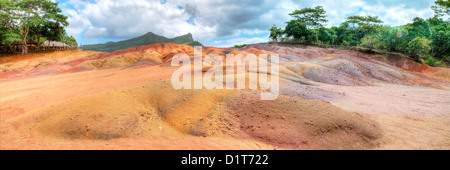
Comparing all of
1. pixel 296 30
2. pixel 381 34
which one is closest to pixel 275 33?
pixel 296 30

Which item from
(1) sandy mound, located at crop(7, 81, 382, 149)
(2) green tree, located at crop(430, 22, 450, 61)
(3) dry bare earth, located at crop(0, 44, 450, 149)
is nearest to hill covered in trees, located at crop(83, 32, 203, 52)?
(2) green tree, located at crop(430, 22, 450, 61)

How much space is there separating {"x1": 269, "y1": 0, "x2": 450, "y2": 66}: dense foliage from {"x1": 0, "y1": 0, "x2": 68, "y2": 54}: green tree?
37.3 metres

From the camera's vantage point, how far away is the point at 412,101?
7.34 metres

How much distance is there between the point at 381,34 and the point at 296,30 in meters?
17.1

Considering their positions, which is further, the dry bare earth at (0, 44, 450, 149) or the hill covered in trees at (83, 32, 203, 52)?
the hill covered in trees at (83, 32, 203, 52)

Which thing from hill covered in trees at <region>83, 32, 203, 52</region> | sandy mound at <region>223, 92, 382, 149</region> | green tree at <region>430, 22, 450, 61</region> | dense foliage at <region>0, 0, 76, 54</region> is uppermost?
hill covered in trees at <region>83, 32, 203, 52</region>

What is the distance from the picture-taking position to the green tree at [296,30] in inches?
1478

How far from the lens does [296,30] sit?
1475 inches

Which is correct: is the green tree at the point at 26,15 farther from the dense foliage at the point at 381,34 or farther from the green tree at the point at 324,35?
the green tree at the point at 324,35

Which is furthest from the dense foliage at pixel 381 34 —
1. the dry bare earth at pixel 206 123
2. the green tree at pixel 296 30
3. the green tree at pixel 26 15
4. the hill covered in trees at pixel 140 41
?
the hill covered in trees at pixel 140 41

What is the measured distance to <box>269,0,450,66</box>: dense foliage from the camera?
19.5 meters

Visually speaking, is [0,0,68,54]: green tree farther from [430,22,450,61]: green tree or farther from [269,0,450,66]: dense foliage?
[430,22,450,61]: green tree

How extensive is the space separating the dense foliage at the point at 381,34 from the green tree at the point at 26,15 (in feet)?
123
